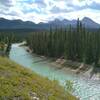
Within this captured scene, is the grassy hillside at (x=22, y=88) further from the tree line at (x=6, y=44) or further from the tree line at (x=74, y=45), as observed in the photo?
the tree line at (x=74, y=45)

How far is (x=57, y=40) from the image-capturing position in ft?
392

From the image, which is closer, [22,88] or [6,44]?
[22,88]

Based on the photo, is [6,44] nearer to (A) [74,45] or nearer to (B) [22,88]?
(A) [74,45]

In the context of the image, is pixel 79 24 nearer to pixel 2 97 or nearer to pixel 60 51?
pixel 60 51

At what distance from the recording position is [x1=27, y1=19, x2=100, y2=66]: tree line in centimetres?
9569

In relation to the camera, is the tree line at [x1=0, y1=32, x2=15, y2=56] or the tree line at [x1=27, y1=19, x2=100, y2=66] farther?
the tree line at [x1=0, y1=32, x2=15, y2=56]

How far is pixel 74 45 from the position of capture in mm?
106625

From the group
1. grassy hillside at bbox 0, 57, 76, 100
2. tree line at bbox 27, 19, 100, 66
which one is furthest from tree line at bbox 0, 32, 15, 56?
grassy hillside at bbox 0, 57, 76, 100

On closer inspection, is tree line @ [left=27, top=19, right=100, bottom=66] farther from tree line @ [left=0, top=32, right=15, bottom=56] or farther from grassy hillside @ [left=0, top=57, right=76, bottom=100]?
grassy hillside @ [left=0, top=57, right=76, bottom=100]

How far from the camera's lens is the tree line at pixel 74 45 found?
9569 cm

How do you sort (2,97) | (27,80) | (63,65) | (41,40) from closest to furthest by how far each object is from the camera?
(2,97), (27,80), (63,65), (41,40)

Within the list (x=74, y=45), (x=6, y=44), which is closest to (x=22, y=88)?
(x=74, y=45)

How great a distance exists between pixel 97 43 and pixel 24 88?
84.1 meters

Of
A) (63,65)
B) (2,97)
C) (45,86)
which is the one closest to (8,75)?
(45,86)
